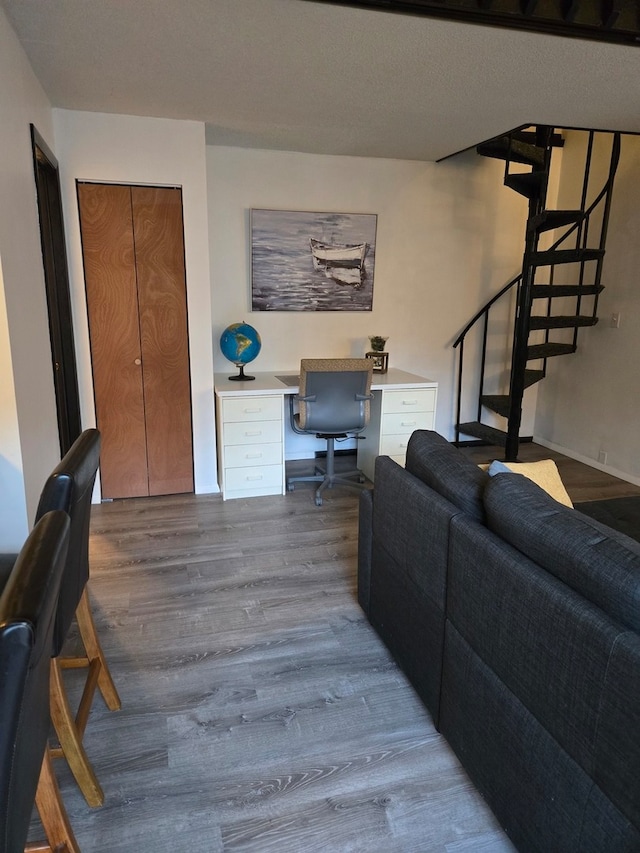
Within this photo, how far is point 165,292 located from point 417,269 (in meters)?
2.20

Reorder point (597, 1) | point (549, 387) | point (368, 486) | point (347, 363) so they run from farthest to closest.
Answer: point (549, 387) → point (368, 486) → point (347, 363) → point (597, 1)

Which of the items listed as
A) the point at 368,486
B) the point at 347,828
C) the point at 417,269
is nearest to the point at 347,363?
the point at 368,486

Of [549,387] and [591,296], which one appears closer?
[591,296]

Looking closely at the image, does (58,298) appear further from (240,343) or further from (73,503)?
(73,503)

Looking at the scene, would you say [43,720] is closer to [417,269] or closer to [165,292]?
[165,292]

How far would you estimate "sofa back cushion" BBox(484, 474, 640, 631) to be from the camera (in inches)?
47.3

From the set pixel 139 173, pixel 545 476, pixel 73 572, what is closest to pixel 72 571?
pixel 73 572

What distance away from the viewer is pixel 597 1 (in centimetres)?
222

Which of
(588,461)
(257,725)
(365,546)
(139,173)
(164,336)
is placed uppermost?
(139,173)

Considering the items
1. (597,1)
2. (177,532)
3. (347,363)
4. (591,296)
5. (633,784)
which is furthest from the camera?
(591,296)

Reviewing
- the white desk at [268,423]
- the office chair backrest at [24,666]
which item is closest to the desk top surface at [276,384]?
the white desk at [268,423]

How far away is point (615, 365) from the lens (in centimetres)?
449

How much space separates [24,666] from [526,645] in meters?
1.11

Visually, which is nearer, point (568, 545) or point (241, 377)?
point (568, 545)
